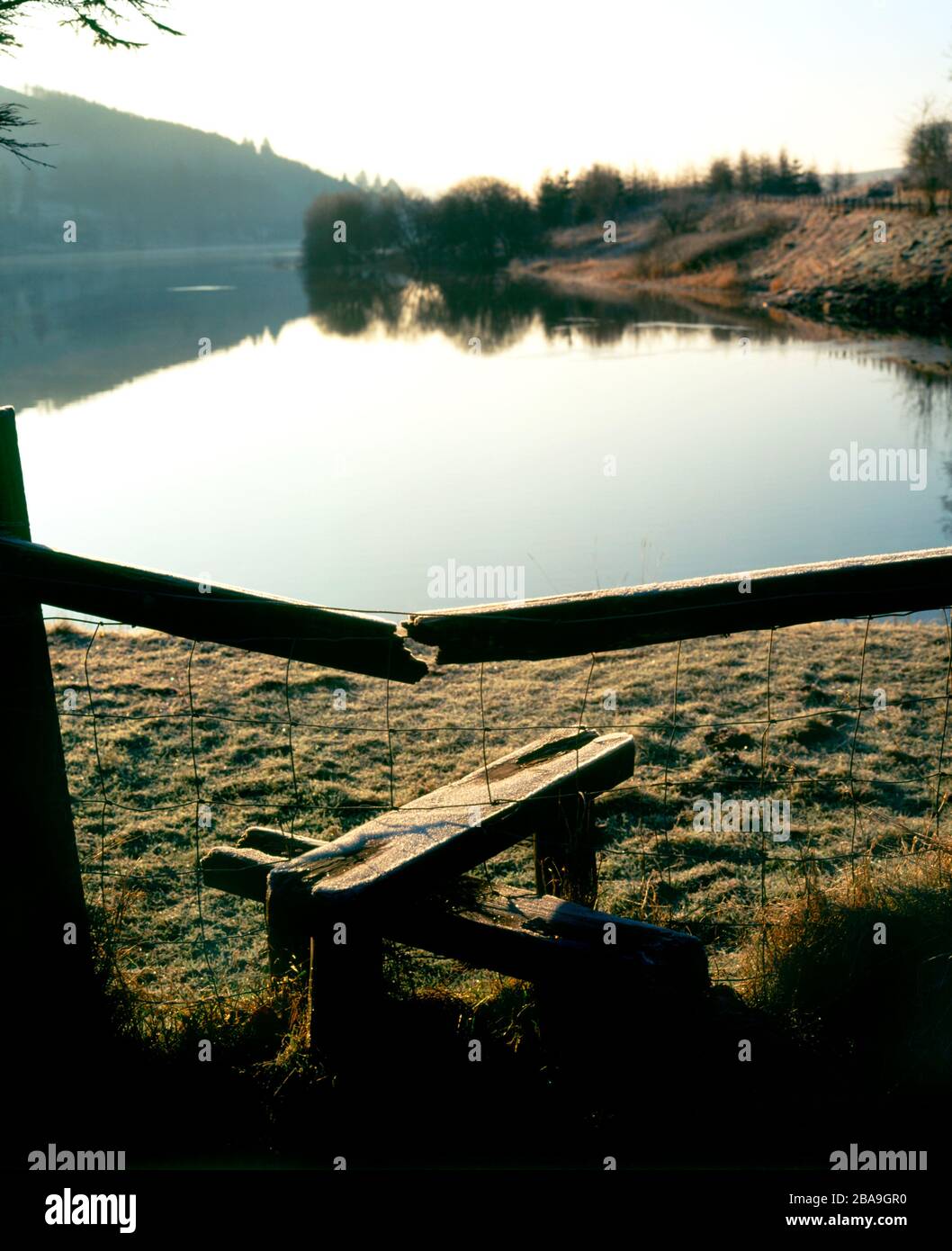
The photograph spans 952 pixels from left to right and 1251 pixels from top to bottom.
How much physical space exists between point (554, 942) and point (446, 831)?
47 centimetres

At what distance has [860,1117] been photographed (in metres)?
2.92

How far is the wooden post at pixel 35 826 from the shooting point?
3416mm

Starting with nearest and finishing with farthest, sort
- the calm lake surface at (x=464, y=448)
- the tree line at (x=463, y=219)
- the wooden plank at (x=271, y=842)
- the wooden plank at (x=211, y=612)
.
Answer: the wooden plank at (x=211, y=612)
the wooden plank at (x=271, y=842)
the calm lake surface at (x=464, y=448)
the tree line at (x=463, y=219)

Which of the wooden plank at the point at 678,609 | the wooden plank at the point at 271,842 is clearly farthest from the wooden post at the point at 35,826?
the wooden plank at the point at 678,609

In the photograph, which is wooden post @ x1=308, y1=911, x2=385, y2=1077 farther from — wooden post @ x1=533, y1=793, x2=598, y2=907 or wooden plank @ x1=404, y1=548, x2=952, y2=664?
wooden post @ x1=533, y1=793, x2=598, y2=907

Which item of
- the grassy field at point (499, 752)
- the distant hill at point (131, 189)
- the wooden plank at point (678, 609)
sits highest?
the distant hill at point (131, 189)

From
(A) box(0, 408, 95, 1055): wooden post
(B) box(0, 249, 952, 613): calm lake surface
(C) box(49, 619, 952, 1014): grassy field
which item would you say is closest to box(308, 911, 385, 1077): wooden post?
(C) box(49, 619, 952, 1014): grassy field

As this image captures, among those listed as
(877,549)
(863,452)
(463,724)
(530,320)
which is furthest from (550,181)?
(463,724)

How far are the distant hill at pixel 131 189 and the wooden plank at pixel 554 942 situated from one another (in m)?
65.3

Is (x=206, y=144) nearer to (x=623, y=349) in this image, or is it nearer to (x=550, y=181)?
(x=550, y=181)

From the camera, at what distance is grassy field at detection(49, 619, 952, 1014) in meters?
4.67

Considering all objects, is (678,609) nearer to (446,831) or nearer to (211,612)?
(446,831)

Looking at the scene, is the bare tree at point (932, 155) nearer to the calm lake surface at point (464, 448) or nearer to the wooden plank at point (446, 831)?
the calm lake surface at point (464, 448)

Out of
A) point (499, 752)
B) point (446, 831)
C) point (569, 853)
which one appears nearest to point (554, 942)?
point (446, 831)
